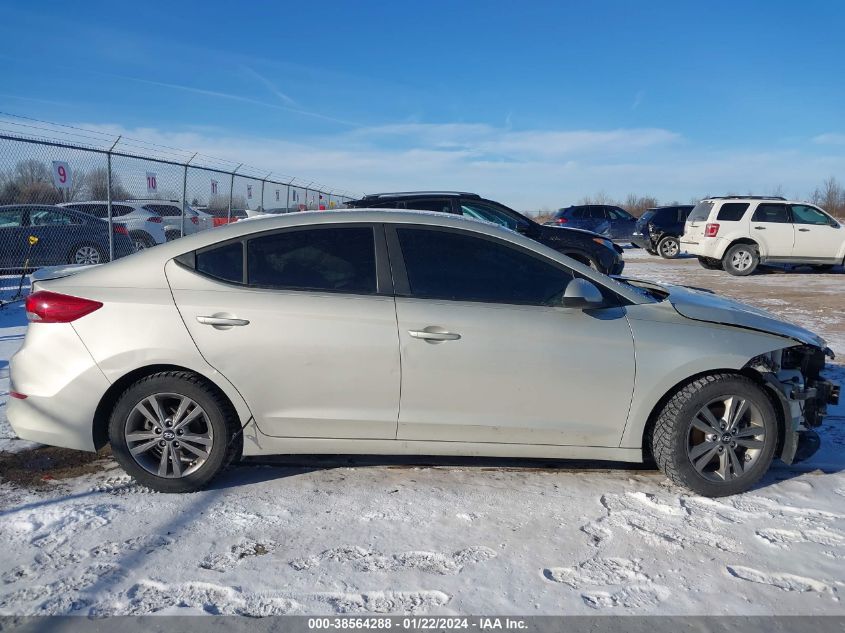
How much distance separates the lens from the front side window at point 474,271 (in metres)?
3.79

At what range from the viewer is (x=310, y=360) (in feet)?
12.0

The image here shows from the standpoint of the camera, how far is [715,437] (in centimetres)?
378

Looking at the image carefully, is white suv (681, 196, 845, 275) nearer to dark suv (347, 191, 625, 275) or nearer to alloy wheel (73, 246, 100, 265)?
dark suv (347, 191, 625, 275)

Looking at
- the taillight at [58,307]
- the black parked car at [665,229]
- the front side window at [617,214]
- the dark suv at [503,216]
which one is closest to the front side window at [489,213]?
the dark suv at [503,216]

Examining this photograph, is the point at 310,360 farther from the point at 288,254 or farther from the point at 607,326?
the point at 607,326

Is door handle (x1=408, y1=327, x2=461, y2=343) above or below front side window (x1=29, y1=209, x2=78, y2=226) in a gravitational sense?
below

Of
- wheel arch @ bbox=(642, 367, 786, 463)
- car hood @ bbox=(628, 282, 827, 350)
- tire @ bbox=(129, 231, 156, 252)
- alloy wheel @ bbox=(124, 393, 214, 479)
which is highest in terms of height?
car hood @ bbox=(628, 282, 827, 350)

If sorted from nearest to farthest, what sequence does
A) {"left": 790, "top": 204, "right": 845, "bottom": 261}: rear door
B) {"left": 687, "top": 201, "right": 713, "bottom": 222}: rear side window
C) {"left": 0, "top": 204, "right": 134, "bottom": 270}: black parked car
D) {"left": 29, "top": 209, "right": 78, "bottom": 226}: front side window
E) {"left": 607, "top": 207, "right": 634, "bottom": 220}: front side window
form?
{"left": 0, "top": 204, "right": 134, "bottom": 270}: black parked car
{"left": 29, "top": 209, "right": 78, "bottom": 226}: front side window
{"left": 790, "top": 204, "right": 845, "bottom": 261}: rear door
{"left": 687, "top": 201, "right": 713, "bottom": 222}: rear side window
{"left": 607, "top": 207, "right": 634, "bottom": 220}: front side window

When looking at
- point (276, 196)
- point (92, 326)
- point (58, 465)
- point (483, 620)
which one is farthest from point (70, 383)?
point (276, 196)

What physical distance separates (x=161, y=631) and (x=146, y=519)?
1.01 m

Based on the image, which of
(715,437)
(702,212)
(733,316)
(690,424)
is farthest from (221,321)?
(702,212)

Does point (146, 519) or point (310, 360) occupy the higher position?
point (310, 360)

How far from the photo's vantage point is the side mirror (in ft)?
12.0

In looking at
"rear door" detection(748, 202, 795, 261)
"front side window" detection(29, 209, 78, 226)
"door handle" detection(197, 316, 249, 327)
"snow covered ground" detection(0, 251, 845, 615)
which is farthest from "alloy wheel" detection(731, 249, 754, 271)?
"door handle" detection(197, 316, 249, 327)
